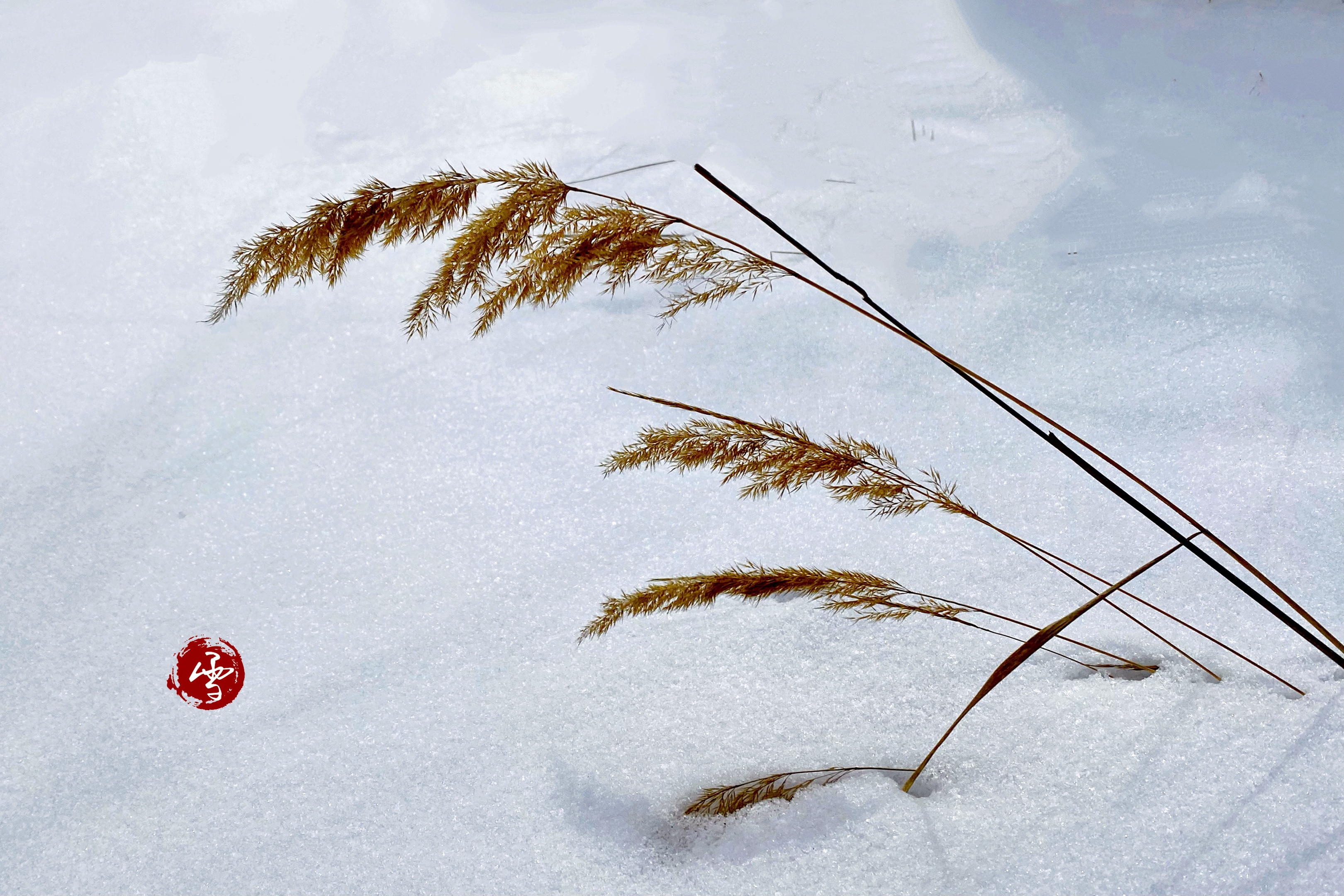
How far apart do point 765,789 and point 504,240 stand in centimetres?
59

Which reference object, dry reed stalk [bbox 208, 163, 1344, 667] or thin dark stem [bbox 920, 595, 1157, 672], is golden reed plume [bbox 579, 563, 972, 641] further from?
dry reed stalk [bbox 208, 163, 1344, 667]

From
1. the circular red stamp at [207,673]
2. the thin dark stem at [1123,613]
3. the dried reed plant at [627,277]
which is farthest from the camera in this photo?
the circular red stamp at [207,673]

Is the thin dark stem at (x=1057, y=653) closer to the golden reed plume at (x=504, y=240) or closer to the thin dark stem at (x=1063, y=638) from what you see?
the thin dark stem at (x=1063, y=638)

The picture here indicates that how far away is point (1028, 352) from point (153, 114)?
5.13 ft

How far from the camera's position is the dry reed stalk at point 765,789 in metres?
0.94

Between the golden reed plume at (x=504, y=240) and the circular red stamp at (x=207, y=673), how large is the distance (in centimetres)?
54

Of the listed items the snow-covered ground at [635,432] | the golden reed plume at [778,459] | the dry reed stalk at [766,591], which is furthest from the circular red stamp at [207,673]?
the golden reed plume at [778,459]

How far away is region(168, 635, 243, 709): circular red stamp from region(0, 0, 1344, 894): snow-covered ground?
0.06ft

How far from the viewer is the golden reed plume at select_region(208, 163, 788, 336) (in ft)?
2.53

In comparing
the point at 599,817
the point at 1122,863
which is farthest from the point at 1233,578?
the point at 599,817

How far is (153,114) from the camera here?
1.73 metres

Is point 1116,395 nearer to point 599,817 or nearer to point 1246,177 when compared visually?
point 1246,177

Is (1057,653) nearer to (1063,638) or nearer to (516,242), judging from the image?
(1063,638)

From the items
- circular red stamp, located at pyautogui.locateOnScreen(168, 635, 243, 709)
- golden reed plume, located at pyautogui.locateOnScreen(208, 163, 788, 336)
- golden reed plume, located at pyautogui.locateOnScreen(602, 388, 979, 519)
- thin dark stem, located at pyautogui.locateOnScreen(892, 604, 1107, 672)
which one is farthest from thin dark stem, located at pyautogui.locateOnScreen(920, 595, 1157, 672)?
Answer: circular red stamp, located at pyautogui.locateOnScreen(168, 635, 243, 709)
